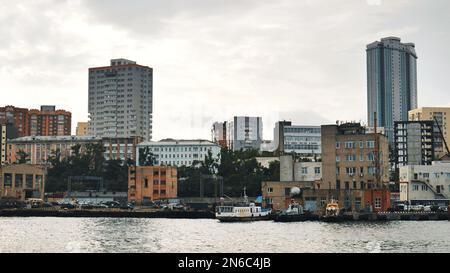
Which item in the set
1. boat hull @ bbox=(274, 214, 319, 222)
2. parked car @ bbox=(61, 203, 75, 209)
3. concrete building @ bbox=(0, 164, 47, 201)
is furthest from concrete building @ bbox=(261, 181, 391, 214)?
concrete building @ bbox=(0, 164, 47, 201)

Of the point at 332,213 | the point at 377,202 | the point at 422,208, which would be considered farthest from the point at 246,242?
the point at 422,208

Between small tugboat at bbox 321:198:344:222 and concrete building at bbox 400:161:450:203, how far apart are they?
83.7 feet

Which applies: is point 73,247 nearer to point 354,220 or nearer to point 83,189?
point 354,220

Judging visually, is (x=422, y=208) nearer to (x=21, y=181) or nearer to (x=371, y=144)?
(x=371, y=144)

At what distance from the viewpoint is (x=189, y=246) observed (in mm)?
64188

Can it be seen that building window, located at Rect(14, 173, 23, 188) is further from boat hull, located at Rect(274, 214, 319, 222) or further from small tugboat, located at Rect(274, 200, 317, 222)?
boat hull, located at Rect(274, 214, 319, 222)

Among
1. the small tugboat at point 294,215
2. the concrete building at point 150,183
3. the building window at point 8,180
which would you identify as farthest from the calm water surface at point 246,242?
the building window at point 8,180

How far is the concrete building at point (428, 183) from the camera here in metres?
136

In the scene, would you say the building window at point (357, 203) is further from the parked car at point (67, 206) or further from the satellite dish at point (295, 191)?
the parked car at point (67, 206)

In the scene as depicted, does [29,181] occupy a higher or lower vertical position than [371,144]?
lower

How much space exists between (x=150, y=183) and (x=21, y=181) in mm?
33103

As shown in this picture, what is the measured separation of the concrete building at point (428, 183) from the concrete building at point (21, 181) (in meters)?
92.9

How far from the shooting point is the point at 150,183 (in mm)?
170750
